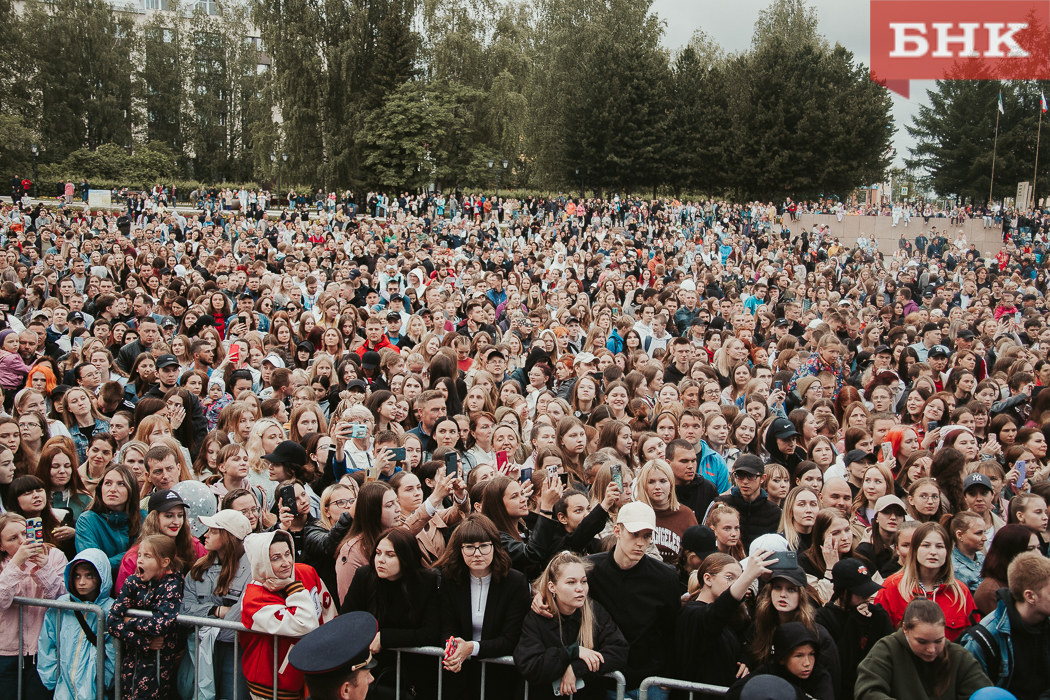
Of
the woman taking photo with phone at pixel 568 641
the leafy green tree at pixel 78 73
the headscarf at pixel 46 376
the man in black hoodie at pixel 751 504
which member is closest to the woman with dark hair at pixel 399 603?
the woman taking photo with phone at pixel 568 641

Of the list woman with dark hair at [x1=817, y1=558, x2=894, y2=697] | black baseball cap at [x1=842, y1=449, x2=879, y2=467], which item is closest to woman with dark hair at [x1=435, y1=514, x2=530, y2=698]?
woman with dark hair at [x1=817, y1=558, x2=894, y2=697]

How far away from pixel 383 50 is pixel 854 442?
41.6 meters

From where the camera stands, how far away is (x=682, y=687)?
371 cm

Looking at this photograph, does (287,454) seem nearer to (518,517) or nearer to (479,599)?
(518,517)

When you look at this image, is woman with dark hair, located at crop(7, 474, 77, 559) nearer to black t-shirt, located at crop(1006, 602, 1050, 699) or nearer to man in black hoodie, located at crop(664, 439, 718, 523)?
man in black hoodie, located at crop(664, 439, 718, 523)

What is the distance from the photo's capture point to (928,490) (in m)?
5.13

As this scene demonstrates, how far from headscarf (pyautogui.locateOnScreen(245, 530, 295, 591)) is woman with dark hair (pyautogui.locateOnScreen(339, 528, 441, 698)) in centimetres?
35

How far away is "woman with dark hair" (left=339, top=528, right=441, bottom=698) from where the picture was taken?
4.05m

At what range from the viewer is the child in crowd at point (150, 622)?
160 inches

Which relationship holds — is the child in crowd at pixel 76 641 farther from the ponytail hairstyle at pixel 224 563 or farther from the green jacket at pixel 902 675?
the green jacket at pixel 902 675

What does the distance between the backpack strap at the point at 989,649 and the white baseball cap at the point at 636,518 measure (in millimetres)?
1571

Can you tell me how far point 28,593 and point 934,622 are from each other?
4327 mm

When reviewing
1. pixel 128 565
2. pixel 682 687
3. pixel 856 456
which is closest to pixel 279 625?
pixel 128 565

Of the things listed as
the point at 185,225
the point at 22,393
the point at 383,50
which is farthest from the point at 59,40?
the point at 22,393
